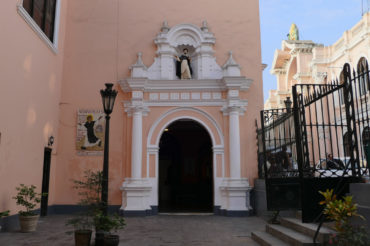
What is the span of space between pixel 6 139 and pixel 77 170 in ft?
11.8

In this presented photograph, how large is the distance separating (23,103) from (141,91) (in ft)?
12.7

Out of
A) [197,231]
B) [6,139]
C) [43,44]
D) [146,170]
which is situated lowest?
[197,231]

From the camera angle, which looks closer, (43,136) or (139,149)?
(43,136)

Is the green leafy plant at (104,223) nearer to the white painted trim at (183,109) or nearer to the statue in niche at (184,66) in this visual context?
the white painted trim at (183,109)

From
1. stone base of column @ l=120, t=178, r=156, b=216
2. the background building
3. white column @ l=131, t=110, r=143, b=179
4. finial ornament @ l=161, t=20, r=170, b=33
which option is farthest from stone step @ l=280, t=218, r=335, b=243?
the background building

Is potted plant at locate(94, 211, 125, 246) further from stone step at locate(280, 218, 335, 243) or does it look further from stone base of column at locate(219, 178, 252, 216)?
stone base of column at locate(219, 178, 252, 216)

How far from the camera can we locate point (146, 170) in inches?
444

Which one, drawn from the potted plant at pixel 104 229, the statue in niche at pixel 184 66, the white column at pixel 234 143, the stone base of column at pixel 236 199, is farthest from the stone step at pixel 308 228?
the statue in niche at pixel 184 66

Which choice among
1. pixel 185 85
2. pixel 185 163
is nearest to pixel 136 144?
pixel 185 85

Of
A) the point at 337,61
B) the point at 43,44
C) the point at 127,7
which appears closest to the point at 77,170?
the point at 43,44

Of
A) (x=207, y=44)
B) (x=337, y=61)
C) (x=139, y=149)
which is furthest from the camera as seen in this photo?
(x=337, y=61)

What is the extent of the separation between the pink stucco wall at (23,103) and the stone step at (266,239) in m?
6.03

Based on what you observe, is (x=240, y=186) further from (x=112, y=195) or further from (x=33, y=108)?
(x=33, y=108)

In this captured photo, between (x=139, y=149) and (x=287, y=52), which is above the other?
(x=287, y=52)
